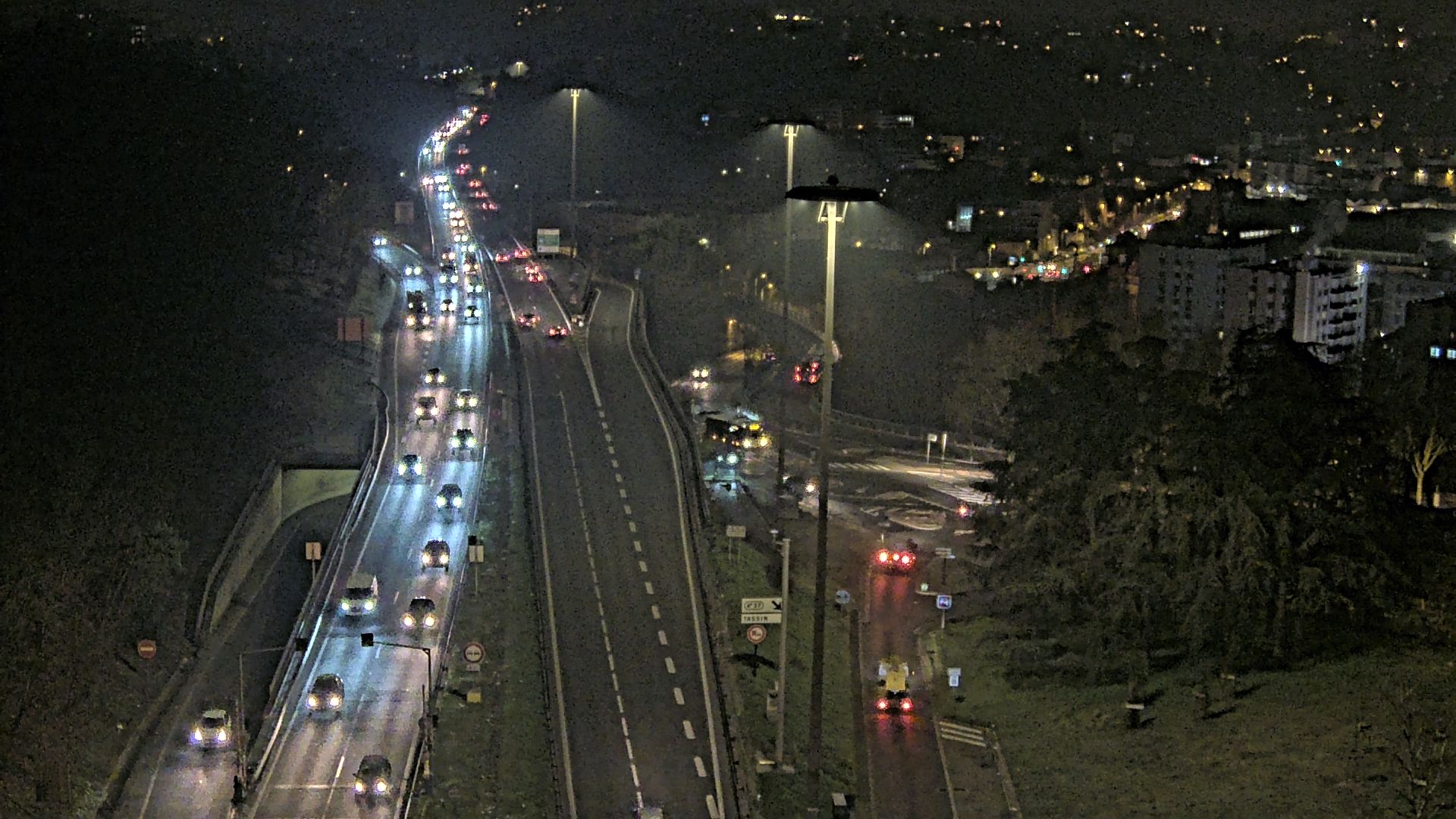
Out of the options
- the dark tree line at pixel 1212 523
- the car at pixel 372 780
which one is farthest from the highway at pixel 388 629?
the dark tree line at pixel 1212 523

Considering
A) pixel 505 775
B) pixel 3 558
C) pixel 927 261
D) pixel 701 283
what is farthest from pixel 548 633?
pixel 927 261

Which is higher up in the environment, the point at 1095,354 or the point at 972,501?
the point at 1095,354

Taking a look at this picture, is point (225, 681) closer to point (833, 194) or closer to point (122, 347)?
point (122, 347)

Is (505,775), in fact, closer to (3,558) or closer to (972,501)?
(3,558)

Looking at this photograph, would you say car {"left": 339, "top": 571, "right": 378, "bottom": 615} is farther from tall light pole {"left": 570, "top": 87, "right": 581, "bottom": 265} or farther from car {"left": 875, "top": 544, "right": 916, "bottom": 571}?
tall light pole {"left": 570, "top": 87, "right": 581, "bottom": 265}

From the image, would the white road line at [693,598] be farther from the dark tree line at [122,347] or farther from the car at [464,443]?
the dark tree line at [122,347]

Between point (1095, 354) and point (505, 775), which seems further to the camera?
point (1095, 354)

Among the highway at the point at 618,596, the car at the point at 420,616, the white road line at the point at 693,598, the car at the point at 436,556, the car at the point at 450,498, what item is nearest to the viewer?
the white road line at the point at 693,598
